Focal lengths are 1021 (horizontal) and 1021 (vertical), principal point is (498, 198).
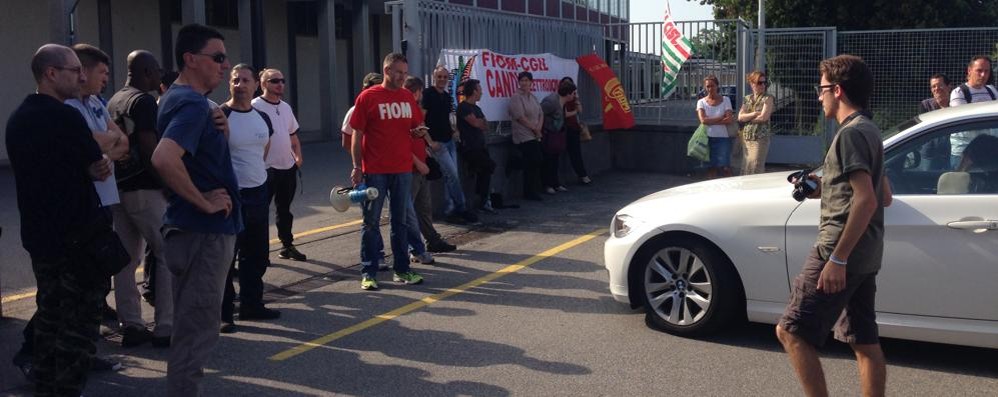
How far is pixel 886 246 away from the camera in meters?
5.62

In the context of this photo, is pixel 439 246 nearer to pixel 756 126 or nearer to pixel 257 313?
pixel 257 313

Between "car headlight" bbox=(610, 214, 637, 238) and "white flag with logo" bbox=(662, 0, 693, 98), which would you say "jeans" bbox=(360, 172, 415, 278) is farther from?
"white flag with logo" bbox=(662, 0, 693, 98)

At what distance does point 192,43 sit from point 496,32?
9395mm

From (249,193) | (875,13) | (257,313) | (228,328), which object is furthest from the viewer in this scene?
(875,13)

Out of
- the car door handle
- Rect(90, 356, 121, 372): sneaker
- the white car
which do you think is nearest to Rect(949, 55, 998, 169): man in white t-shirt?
the white car

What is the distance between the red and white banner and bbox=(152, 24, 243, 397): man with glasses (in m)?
7.30

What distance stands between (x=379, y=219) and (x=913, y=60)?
11.1 meters

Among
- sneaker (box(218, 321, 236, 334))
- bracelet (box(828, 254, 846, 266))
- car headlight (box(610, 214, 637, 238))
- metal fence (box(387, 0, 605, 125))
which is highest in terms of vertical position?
metal fence (box(387, 0, 605, 125))

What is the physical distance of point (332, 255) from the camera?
31.1ft

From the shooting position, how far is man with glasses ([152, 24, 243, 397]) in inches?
180

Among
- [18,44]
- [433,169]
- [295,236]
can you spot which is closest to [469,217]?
[433,169]

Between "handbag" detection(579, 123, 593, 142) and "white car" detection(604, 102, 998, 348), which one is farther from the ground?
"handbag" detection(579, 123, 593, 142)

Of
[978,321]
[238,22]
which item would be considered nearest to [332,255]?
[978,321]

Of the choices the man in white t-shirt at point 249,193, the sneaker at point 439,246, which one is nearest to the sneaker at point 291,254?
the sneaker at point 439,246
